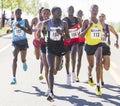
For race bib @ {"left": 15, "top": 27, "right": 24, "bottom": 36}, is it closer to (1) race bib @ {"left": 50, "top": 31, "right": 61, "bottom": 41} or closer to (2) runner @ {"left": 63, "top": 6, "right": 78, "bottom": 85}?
(2) runner @ {"left": 63, "top": 6, "right": 78, "bottom": 85}

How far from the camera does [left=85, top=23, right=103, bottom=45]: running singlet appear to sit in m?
10.1

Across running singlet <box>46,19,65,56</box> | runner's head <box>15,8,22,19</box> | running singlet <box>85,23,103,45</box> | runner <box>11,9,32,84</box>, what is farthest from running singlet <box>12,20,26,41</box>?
running singlet <box>46,19,65,56</box>

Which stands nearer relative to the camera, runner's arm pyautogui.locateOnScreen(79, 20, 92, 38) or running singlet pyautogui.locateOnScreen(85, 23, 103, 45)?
runner's arm pyautogui.locateOnScreen(79, 20, 92, 38)

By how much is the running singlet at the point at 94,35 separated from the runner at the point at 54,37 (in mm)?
939

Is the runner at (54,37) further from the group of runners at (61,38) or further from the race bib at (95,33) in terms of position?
the race bib at (95,33)

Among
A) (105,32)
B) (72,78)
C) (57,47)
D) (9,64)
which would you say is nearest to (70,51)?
(72,78)

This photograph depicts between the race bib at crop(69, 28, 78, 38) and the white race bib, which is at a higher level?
the white race bib

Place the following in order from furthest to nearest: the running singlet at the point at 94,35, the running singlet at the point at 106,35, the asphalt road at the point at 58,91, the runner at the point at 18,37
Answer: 1. the runner at the point at 18,37
2. the running singlet at the point at 106,35
3. the running singlet at the point at 94,35
4. the asphalt road at the point at 58,91

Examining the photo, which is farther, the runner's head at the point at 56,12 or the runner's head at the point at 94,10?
the runner's head at the point at 94,10

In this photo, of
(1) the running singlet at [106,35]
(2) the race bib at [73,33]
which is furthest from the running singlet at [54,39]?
(2) the race bib at [73,33]

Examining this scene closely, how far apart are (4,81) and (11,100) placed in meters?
2.72

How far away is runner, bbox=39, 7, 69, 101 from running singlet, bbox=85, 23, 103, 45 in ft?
3.08

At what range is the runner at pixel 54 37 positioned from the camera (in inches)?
363

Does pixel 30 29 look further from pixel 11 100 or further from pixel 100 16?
pixel 11 100
